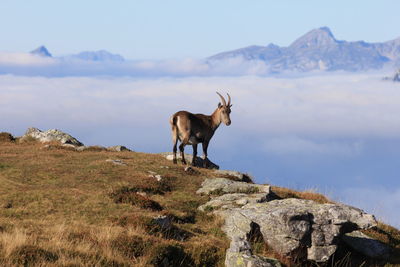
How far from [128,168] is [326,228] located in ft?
43.5

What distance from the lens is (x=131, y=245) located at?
1541 centimetres

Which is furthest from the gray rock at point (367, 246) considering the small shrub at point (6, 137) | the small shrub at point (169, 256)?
the small shrub at point (6, 137)

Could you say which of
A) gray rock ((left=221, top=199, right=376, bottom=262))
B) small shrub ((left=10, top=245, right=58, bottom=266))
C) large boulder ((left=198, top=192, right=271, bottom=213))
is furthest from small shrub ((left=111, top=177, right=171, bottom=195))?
small shrub ((left=10, top=245, right=58, bottom=266))

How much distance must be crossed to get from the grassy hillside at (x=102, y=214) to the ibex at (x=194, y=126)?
2.00 m

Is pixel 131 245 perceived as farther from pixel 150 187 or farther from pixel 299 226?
pixel 150 187

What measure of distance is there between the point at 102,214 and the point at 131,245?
183 inches

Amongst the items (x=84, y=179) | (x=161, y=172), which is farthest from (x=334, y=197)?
(x=84, y=179)

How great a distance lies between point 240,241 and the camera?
52.0ft

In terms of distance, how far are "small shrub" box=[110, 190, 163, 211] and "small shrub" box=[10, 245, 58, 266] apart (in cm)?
831

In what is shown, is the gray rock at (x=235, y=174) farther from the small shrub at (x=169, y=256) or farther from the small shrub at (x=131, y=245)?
the small shrub at (x=131, y=245)

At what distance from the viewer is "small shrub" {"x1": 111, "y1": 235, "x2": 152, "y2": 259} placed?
14992mm

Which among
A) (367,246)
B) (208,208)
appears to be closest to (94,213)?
(208,208)

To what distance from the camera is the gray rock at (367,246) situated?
69.1 ft

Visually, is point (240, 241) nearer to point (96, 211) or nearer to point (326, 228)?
point (326, 228)
